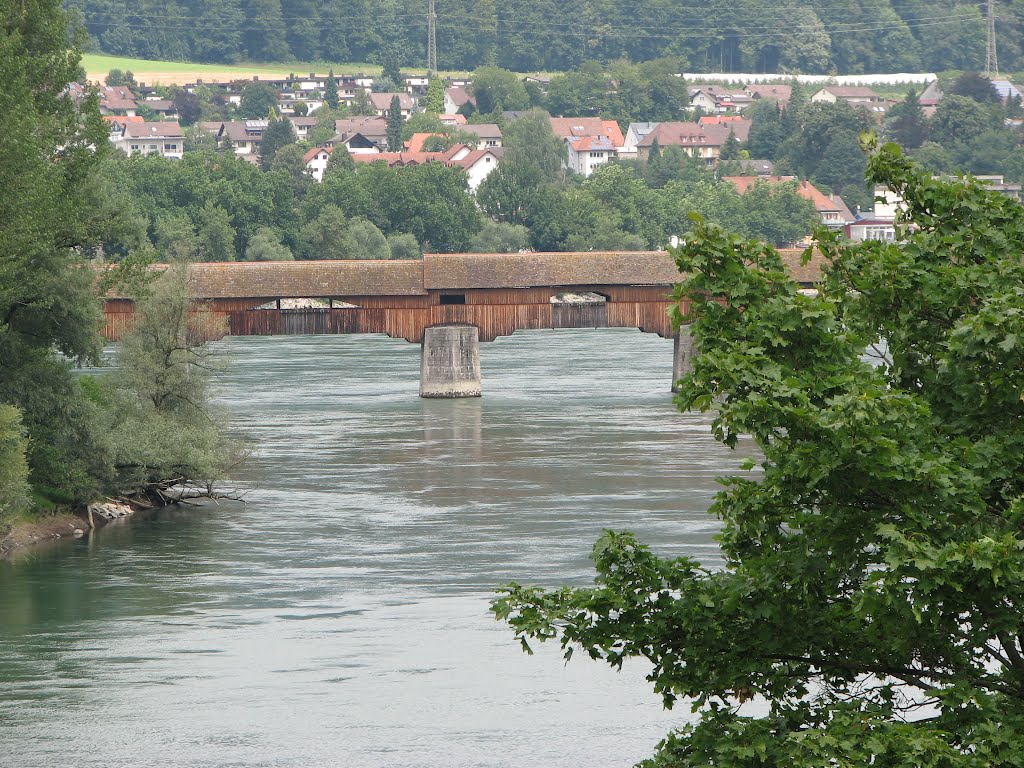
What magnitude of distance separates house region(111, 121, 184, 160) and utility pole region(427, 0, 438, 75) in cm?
2671

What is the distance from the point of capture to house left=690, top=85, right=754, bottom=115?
146 metres

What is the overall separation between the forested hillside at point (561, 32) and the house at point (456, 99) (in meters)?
9.49

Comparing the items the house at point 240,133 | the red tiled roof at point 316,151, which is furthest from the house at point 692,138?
the house at point 240,133

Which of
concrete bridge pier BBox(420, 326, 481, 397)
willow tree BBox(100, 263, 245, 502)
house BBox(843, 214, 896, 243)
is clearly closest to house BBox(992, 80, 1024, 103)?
house BBox(843, 214, 896, 243)

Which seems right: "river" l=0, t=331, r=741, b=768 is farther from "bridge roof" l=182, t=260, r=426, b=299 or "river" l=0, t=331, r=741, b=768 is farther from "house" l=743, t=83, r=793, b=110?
"house" l=743, t=83, r=793, b=110

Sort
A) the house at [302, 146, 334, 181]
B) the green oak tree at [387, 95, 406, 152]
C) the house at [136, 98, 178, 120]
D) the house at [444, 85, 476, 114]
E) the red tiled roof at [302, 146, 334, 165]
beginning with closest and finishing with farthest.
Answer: the red tiled roof at [302, 146, 334, 165] < the house at [302, 146, 334, 181] < the green oak tree at [387, 95, 406, 152] < the house at [136, 98, 178, 120] < the house at [444, 85, 476, 114]

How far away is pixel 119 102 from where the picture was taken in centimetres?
13675

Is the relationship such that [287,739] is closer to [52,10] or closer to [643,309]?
[52,10]

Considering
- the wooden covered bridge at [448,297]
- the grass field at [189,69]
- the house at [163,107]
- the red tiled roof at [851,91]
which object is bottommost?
the wooden covered bridge at [448,297]

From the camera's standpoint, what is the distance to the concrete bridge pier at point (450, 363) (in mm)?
40750

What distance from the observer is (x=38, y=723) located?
1581 cm

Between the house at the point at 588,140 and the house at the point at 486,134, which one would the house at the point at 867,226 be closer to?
the house at the point at 588,140

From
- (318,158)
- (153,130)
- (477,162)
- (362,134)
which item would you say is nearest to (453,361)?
(477,162)

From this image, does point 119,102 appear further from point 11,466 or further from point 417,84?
point 11,466
